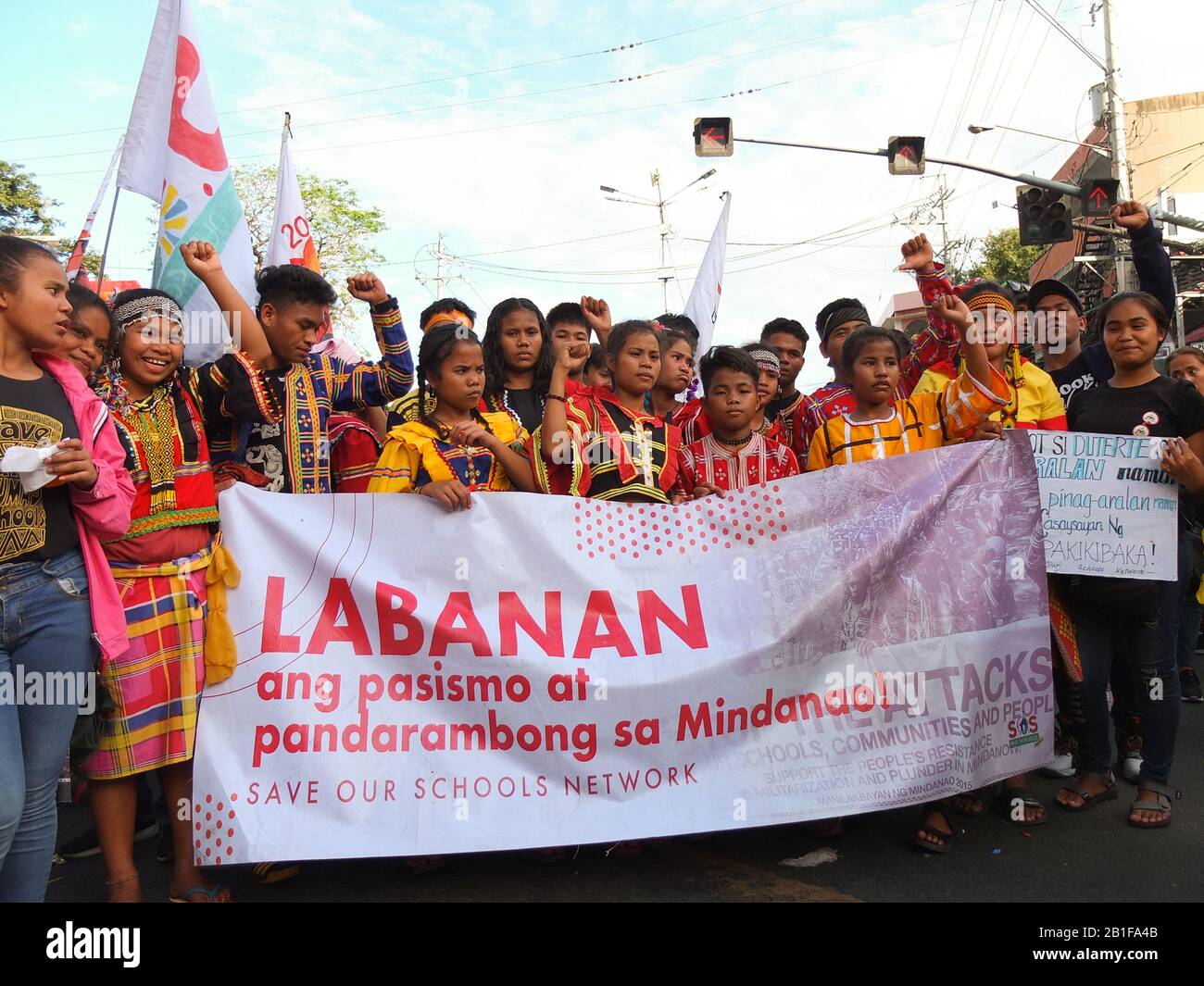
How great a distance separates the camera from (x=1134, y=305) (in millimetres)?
3701

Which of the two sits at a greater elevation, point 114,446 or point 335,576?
point 114,446

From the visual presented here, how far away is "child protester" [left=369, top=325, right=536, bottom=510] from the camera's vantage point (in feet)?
11.0

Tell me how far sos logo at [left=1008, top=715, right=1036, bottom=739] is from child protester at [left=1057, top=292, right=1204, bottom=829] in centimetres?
42

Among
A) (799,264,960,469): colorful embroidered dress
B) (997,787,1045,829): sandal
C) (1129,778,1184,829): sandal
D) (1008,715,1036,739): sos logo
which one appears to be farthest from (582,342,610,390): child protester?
(1129,778,1184,829): sandal

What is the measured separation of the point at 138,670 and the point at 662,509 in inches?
69.7

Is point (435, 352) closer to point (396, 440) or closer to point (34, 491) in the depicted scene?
point (396, 440)

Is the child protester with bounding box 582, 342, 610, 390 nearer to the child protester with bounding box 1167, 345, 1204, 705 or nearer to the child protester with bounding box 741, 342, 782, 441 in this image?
the child protester with bounding box 741, 342, 782, 441

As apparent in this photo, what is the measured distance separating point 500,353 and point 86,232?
231 centimetres

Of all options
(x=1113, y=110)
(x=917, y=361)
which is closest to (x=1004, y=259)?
(x=1113, y=110)

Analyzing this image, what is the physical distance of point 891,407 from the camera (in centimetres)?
392

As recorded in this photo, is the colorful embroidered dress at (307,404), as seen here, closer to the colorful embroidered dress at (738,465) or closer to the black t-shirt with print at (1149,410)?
the colorful embroidered dress at (738,465)

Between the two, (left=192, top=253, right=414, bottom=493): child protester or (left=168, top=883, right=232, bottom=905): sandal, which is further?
(left=192, top=253, right=414, bottom=493): child protester

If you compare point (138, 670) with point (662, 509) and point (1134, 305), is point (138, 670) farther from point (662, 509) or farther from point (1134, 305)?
point (1134, 305)
